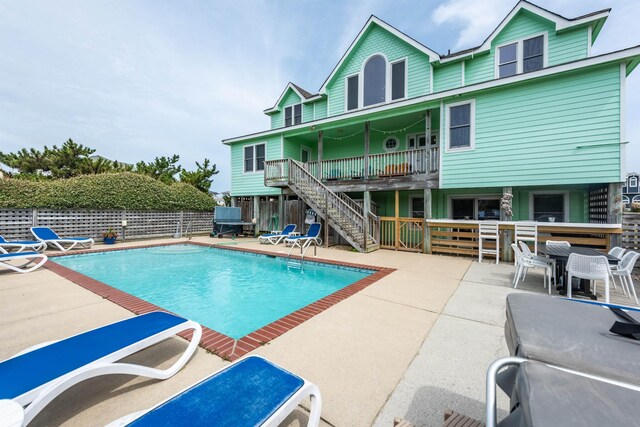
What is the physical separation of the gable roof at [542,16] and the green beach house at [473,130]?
36mm

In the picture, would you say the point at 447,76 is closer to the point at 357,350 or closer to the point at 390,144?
the point at 390,144

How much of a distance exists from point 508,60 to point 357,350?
515 inches

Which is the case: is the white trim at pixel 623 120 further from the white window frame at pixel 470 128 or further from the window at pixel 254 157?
the window at pixel 254 157

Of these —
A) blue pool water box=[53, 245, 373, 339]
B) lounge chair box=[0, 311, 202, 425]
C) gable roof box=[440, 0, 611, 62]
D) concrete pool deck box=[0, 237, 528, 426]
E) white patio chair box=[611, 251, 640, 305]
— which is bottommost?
blue pool water box=[53, 245, 373, 339]

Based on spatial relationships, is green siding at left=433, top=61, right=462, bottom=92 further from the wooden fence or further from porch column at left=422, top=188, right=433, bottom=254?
the wooden fence

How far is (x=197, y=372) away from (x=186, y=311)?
2540mm

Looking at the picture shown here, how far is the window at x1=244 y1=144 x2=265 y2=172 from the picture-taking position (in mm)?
15117

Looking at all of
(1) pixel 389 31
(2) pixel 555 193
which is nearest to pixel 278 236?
(1) pixel 389 31

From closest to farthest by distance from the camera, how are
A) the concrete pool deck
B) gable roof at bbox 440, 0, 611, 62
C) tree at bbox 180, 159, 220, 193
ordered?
1. the concrete pool deck
2. gable roof at bbox 440, 0, 611, 62
3. tree at bbox 180, 159, 220, 193

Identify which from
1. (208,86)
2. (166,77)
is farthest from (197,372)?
(208,86)

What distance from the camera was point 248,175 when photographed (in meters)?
15.5

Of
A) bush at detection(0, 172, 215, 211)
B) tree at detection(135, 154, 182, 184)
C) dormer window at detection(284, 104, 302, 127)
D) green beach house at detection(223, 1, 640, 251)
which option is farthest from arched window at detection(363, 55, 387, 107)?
tree at detection(135, 154, 182, 184)

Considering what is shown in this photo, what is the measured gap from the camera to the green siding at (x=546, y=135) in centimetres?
746

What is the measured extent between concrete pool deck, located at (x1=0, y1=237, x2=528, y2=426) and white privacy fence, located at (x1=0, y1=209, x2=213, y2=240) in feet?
23.1
